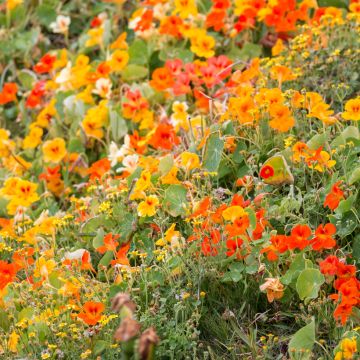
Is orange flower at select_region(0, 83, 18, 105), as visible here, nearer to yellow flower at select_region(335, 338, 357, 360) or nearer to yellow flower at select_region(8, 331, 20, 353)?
yellow flower at select_region(8, 331, 20, 353)

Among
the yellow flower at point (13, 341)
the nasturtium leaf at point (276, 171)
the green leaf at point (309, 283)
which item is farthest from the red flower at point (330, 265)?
the yellow flower at point (13, 341)

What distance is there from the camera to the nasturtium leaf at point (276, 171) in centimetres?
315

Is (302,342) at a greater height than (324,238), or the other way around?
(324,238)

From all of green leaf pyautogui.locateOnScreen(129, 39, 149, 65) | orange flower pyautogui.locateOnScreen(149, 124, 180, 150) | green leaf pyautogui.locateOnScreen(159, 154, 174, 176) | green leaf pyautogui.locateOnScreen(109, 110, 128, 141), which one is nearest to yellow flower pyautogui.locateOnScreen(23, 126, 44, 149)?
green leaf pyautogui.locateOnScreen(109, 110, 128, 141)

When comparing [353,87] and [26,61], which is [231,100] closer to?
[353,87]

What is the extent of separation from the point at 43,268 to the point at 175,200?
0.53 m

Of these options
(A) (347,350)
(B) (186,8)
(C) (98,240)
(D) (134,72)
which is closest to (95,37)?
(D) (134,72)

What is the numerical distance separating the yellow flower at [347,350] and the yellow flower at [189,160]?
1085mm

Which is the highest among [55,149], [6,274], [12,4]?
Result: [12,4]

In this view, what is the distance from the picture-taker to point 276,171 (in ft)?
10.4

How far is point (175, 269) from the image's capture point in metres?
2.92

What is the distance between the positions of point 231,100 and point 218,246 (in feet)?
2.67

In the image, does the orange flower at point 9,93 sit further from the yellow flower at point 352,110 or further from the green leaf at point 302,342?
the green leaf at point 302,342

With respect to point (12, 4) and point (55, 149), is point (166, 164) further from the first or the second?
point (12, 4)
